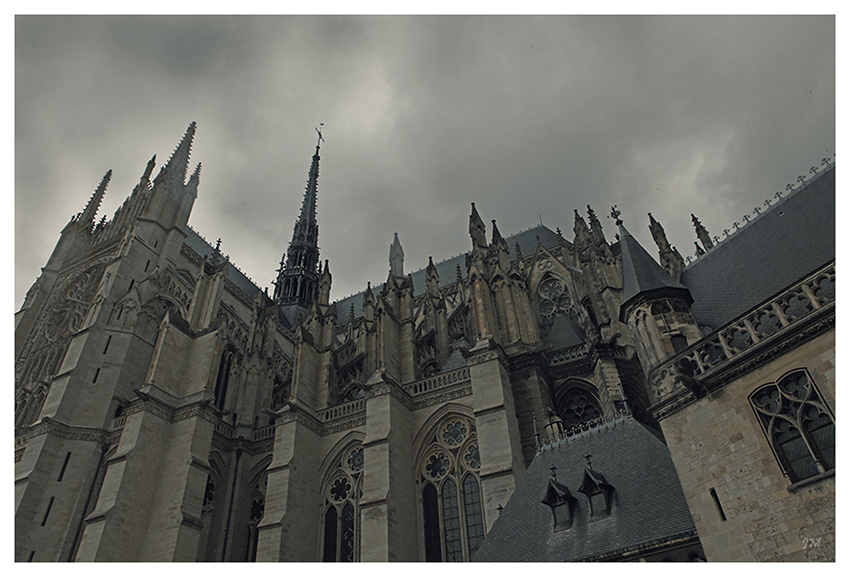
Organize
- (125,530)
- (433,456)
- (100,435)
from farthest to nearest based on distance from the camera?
(100,435) < (433,456) < (125,530)

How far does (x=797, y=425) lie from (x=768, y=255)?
4567 mm

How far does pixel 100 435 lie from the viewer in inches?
688

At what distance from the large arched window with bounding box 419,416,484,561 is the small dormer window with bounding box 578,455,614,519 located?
5.53 metres

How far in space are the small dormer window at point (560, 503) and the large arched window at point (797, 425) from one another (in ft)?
11.5

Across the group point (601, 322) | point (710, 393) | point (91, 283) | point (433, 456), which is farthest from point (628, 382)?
point (91, 283)

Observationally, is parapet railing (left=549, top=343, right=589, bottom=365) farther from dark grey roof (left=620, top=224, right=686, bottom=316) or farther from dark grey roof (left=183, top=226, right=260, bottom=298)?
dark grey roof (left=183, top=226, right=260, bottom=298)

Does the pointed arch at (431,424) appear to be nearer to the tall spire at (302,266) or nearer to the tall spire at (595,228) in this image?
the tall spire at (595,228)

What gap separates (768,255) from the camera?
32.9 feet

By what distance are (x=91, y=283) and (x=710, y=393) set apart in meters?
23.6

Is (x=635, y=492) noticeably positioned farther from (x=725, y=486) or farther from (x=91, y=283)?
(x=91, y=283)

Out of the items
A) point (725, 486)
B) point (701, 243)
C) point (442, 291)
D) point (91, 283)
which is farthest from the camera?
point (442, 291)

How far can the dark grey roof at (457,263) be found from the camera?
28.6 meters

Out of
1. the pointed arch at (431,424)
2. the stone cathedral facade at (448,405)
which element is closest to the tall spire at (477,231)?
the stone cathedral facade at (448,405)

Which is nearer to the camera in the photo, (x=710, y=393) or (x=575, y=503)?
(x=710, y=393)
